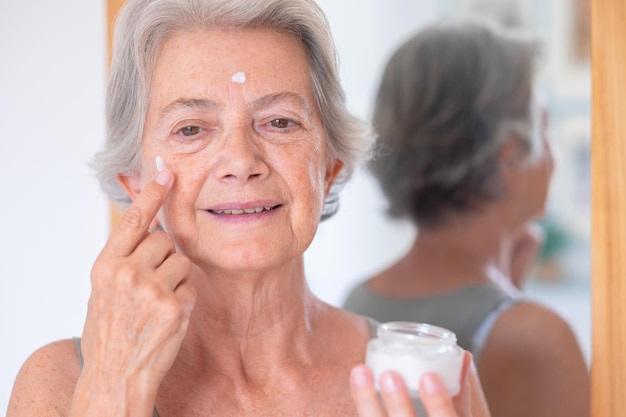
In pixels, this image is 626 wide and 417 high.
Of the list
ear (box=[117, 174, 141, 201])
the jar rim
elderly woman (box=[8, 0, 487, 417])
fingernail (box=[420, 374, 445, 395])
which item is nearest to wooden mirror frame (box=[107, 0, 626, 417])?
elderly woman (box=[8, 0, 487, 417])

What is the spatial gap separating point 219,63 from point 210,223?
0.28 metres

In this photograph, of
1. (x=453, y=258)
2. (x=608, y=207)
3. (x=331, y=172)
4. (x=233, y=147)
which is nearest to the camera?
(x=233, y=147)

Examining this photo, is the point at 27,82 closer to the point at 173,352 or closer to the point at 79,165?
the point at 79,165

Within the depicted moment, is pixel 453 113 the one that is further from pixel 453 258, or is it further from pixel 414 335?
pixel 414 335

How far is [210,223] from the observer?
128 cm

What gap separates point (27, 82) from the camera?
4.72 ft

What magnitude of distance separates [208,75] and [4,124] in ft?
1.51

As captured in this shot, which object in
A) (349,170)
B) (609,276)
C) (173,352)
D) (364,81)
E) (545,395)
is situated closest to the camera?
(173,352)

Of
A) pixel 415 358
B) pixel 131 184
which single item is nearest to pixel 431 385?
pixel 415 358

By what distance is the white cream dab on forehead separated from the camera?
1274 millimetres

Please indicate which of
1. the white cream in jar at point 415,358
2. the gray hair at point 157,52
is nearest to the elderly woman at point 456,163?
the gray hair at point 157,52

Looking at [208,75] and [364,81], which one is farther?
[364,81]

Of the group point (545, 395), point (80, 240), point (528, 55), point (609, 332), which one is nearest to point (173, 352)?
point (80, 240)

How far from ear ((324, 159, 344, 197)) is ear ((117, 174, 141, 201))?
1.24 ft
